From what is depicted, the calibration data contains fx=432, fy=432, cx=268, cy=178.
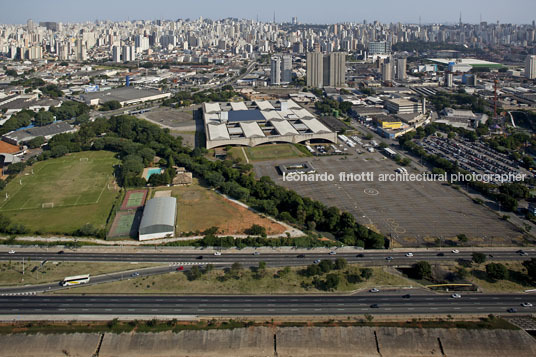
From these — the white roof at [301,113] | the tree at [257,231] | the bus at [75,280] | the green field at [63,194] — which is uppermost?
the white roof at [301,113]

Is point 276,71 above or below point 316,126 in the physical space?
above

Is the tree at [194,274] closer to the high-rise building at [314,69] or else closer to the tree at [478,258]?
the tree at [478,258]

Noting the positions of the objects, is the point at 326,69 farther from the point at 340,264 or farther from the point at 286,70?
the point at 340,264

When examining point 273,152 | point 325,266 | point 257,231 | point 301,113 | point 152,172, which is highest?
point 301,113

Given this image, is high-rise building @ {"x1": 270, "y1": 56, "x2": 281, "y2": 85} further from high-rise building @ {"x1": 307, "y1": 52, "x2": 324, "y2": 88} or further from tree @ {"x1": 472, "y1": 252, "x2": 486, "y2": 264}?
tree @ {"x1": 472, "y1": 252, "x2": 486, "y2": 264}

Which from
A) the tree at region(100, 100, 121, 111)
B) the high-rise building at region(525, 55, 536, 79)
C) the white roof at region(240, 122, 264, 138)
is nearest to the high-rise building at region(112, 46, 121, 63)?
the tree at region(100, 100, 121, 111)

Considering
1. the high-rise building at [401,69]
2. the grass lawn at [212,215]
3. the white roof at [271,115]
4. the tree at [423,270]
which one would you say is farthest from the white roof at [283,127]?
the high-rise building at [401,69]

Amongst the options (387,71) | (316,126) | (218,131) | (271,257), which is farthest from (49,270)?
(387,71)
